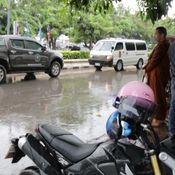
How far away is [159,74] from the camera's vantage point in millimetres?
8867

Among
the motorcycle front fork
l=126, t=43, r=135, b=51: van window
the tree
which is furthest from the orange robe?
l=126, t=43, r=135, b=51: van window

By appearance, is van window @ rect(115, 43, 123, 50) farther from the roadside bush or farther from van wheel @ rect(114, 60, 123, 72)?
the roadside bush

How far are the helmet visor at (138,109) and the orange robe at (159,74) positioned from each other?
5.40 meters

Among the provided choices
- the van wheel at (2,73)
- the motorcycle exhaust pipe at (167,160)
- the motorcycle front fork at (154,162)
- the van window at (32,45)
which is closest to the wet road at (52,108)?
the van wheel at (2,73)

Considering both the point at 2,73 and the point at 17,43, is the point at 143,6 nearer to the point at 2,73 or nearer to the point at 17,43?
the point at 2,73

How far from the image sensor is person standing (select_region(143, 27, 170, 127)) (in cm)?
846

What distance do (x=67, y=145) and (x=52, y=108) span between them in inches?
291

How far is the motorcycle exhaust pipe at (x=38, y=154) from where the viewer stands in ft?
12.7

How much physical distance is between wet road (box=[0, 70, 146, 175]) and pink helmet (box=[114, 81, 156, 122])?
3.02 metres

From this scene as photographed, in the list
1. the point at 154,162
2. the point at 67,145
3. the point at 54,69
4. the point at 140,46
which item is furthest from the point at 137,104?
the point at 140,46

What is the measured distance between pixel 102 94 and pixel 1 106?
389 cm

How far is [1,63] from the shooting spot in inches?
657

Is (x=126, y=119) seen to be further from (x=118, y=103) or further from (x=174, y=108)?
(x=174, y=108)

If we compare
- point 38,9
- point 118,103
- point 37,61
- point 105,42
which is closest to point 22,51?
point 37,61
